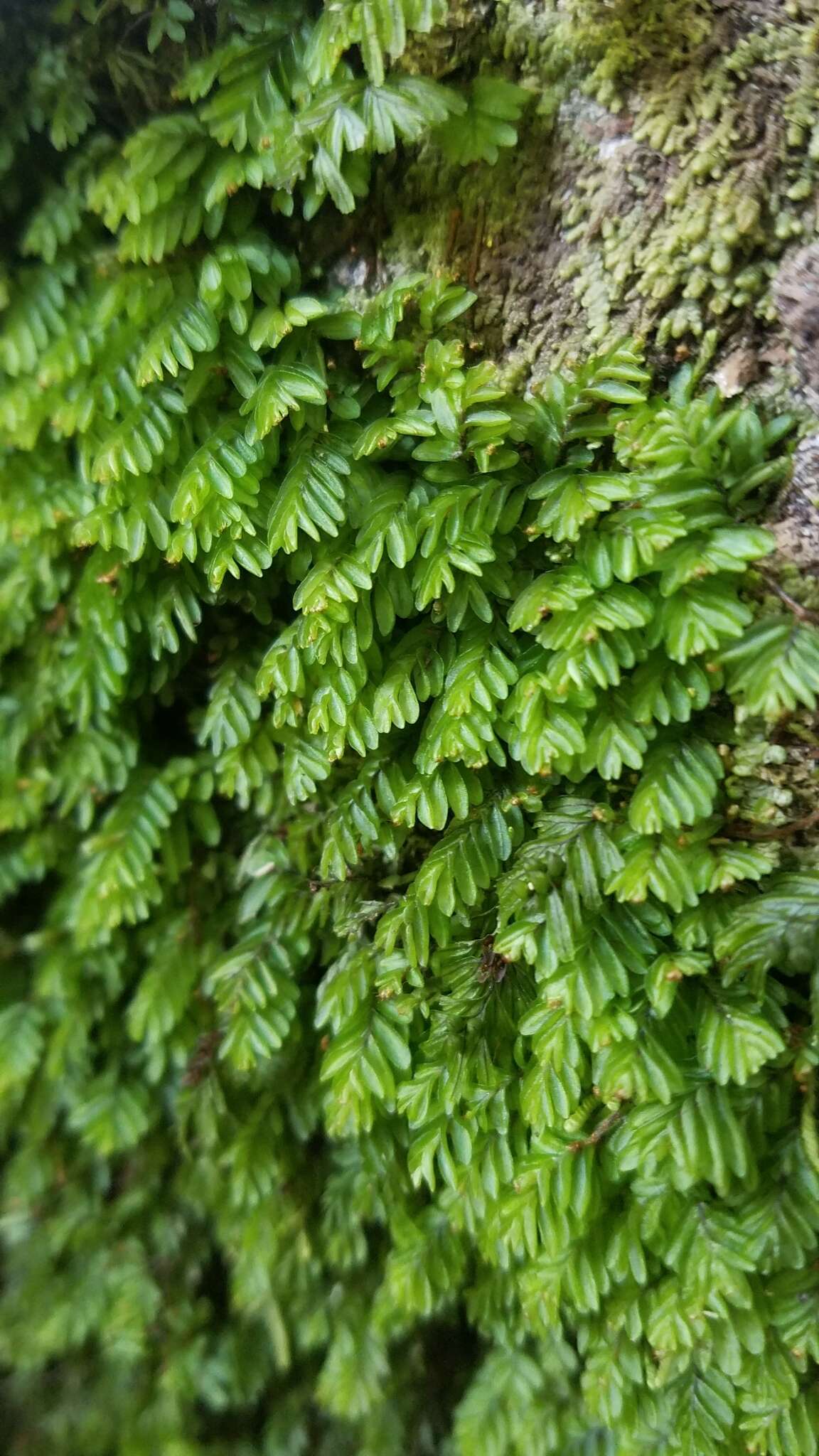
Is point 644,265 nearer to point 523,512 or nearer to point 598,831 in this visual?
point 523,512

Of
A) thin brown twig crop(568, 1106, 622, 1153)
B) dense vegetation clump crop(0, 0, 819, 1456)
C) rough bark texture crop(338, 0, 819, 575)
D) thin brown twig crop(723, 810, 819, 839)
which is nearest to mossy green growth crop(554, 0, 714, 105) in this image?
rough bark texture crop(338, 0, 819, 575)

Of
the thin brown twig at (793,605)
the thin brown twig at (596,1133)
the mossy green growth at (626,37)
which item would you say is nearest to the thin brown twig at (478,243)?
the mossy green growth at (626,37)

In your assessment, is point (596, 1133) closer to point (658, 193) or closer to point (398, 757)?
point (398, 757)

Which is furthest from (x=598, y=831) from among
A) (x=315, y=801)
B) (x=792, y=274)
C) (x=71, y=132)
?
(x=71, y=132)

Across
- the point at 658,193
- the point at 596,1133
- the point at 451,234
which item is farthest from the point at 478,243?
the point at 596,1133

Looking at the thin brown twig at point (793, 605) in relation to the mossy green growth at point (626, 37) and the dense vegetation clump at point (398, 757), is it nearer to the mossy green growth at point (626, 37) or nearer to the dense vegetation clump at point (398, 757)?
the dense vegetation clump at point (398, 757)
